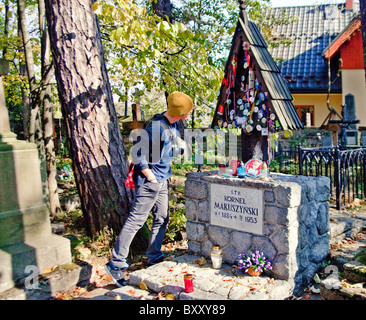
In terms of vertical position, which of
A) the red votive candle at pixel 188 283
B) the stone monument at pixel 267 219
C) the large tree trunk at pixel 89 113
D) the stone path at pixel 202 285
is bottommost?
the stone path at pixel 202 285

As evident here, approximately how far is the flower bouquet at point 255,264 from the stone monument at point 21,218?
6.33ft

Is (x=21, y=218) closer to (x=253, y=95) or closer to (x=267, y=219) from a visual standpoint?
(x=267, y=219)

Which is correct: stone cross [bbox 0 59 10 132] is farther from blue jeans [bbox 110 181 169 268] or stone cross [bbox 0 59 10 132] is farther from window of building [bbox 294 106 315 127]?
window of building [bbox 294 106 315 127]

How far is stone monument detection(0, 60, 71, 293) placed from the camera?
3.62 meters

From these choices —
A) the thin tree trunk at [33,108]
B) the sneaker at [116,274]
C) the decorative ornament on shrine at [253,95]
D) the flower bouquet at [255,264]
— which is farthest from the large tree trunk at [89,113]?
the thin tree trunk at [33,108]

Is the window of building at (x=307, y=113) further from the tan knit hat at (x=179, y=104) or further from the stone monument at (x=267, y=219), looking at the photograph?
the tan knit hat at (x=179, y=104)

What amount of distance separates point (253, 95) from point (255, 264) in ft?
5.80

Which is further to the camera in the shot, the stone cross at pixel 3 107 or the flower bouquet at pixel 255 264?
the stone cross at pixel 3 107

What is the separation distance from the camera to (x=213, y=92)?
231 inches

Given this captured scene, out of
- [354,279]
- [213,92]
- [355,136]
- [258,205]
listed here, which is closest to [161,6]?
[213,92]

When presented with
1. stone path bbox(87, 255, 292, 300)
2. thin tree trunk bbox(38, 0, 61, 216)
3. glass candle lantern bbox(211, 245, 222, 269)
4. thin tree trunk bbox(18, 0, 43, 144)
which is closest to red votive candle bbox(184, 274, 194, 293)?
stone path bbox(87, 255, 292, 300)

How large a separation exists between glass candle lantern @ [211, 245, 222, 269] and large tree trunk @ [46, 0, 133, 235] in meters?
1.36

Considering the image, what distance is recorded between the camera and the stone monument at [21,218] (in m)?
3.62

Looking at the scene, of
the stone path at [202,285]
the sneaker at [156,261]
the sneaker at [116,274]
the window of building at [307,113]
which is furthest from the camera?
the window of building at [307,113]
